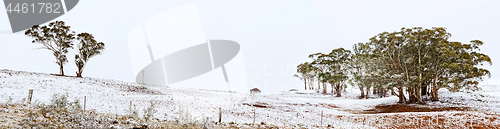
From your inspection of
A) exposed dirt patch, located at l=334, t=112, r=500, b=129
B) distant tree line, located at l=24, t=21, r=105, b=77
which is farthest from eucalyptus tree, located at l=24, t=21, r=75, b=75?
exposed dirt patch, located at l=334, t=112, r=500, b=129

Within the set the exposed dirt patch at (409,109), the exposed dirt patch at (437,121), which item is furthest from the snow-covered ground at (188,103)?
the exposed dirt patch at (437,121)

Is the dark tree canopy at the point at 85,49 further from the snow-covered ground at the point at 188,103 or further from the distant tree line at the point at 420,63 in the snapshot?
the distant tree line at the point at 420,63

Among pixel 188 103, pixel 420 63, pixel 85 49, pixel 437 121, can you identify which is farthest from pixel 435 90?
pixel 85 49

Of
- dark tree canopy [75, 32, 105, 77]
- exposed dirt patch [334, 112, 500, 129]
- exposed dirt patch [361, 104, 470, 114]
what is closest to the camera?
exposed dirt patch [334, 112, 500, 129]

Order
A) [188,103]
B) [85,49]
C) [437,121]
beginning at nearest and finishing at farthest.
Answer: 1. [437,121]
2. [188,103]
3. [85,49]

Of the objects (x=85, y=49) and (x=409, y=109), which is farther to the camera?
(x=85, y=49)

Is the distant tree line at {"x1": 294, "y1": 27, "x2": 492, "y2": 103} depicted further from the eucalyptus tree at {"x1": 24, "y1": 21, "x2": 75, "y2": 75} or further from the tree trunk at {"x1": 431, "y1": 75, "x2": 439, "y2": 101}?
the eucalyptus tree at {"x1": 24, "y1": 21, "x2": 75, "y2": 75}

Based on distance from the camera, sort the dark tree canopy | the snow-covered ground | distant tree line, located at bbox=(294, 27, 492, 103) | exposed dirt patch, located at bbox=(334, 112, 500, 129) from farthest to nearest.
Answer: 1. the dark tree canopy
2. distant tree line, located at bbox=(294, 27, 492, 103)
3. exposed dirt patch, located at bbox=(334, 112, 500, 129)
4. the snow-covered ground

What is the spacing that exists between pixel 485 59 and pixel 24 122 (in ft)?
131

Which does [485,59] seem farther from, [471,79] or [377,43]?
[377,43]

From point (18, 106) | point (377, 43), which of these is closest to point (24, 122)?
point (18, 106)

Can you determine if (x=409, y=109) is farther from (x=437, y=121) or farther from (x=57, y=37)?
(x=57, y=37)

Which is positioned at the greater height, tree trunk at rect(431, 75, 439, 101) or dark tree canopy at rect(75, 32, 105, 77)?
dark tree canopy at rect(75, 32, 105, 77)

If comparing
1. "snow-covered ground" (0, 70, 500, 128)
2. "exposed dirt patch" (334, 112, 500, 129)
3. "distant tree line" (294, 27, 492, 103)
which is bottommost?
"exposed dirt patch" (334, 112, 500, 129)
